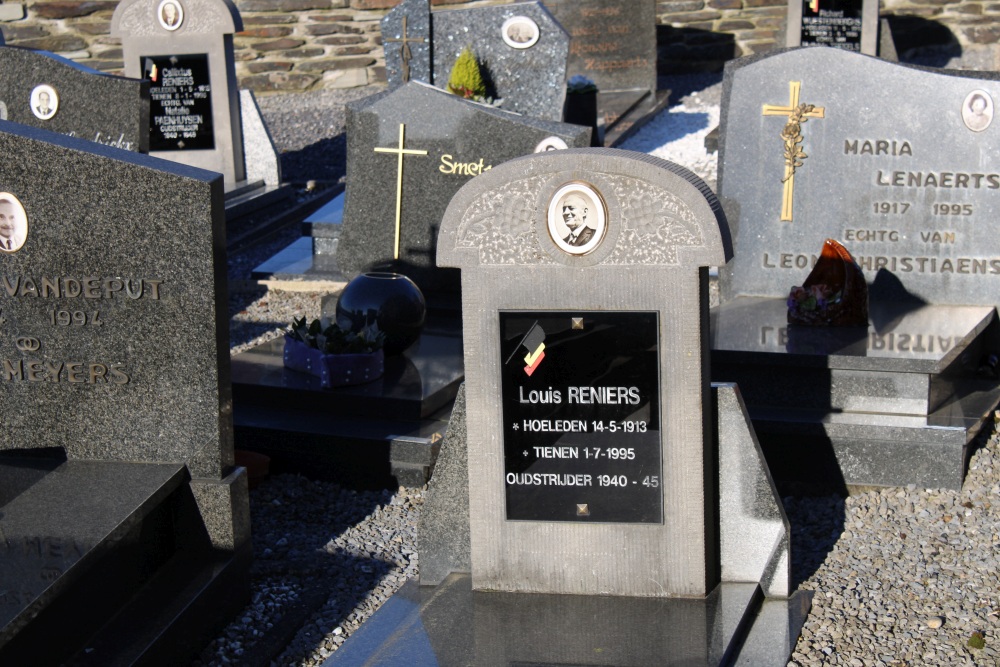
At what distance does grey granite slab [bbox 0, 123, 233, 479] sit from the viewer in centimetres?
369

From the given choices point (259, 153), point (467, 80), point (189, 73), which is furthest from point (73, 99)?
point (467, 80)

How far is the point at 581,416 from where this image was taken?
11.7 feet

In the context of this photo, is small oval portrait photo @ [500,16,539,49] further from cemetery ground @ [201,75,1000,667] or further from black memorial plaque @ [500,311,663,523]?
black memorial plaque @ [500,311,663,523]

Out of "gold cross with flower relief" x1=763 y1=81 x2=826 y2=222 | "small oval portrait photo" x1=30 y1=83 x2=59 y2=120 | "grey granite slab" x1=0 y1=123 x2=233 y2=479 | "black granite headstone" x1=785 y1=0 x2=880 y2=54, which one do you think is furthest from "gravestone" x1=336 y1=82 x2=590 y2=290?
"black granite headstone" x1=785 y1=0 x2=880 y2=54

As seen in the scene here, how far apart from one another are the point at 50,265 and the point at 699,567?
2288 millimetres

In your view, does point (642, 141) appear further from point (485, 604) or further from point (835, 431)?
point (485, 604)

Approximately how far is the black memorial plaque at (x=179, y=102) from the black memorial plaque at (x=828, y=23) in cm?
593

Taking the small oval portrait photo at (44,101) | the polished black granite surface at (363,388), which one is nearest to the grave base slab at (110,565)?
the polished black granite surface at (363,388)

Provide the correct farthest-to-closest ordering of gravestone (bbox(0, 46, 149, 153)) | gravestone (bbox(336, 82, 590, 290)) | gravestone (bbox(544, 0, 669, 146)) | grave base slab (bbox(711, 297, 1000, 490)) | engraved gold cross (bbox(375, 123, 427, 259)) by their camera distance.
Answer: gravestone (bbox(544, 0, 669, 146))
gravestone (bbox(0, 46, 149, 153))
engraved gold cross (bbox(375, 123, 427, 259))
gravestone (bbox(336, 82, 590, 290))
grave base slab (bbox(711, 297, 1000, 490))

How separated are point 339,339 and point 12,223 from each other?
182 cm

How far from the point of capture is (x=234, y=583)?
3867 mm

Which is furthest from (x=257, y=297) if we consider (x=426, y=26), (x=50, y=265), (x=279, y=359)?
→ (x=50, y=265)

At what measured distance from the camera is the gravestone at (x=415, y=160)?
22.6ft

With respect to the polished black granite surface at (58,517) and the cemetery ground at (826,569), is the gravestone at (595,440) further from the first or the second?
the polished black granite surface at (58,517)
